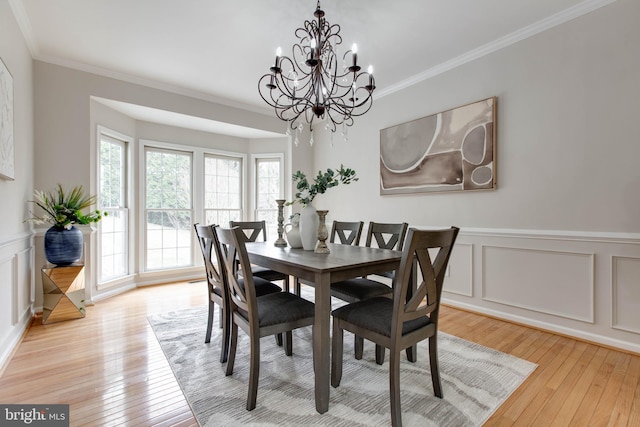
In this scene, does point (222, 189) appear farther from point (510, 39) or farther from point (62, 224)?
point (510, 39)

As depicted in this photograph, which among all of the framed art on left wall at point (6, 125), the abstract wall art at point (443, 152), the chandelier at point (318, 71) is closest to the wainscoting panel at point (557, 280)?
the abstract wall art at point (443, 152)

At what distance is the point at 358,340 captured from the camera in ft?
7.02

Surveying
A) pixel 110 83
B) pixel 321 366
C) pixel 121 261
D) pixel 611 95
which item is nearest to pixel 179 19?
pixel 110 83

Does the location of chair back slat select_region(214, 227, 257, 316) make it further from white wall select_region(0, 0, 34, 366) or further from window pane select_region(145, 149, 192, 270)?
window pane select_region(145, 149, 192, 270)

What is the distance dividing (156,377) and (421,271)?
6.05 ft

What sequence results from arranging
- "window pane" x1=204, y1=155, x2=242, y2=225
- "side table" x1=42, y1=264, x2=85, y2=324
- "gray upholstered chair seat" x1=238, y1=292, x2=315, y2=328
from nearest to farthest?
"gray upholstered chair seat" x1=238, y1=292, x2=315, y2=328 → "side table" x1=42, y1=264, x2=85, y2=324 → "window pane" x1=204, y1=155, x2=242, y2=225

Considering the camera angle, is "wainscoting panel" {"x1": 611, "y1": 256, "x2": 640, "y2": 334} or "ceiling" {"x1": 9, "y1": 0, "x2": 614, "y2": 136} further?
"ceiling" {"x1": 9, "y1": 0, "x2": 614, "y2": 136}

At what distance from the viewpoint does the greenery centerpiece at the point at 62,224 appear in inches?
114

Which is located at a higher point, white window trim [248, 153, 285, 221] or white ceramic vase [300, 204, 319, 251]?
white window trim [248, 153, 285, 221]

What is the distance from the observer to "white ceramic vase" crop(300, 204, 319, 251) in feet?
7.56

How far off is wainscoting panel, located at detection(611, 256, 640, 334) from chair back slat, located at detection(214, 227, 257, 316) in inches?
110

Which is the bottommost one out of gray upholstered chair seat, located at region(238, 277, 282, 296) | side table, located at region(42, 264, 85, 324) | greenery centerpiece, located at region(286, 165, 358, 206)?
side table, located at region(42, 264, 85, 324)

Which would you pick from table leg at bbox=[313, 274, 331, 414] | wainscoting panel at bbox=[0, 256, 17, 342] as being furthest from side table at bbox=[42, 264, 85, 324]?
table leg at bbox=[313, 274, 331, 414]

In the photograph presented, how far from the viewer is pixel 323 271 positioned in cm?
158
